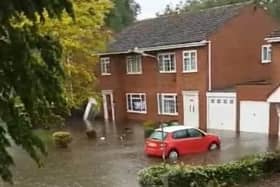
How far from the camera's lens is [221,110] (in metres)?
36.8

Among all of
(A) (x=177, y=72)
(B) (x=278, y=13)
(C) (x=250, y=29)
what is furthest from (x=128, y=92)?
(B) (x=278, y=13)

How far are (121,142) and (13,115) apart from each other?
24618 mm

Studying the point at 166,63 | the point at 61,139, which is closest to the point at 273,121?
the point at 166,63

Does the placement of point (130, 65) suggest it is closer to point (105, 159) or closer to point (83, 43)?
point (83, 43)

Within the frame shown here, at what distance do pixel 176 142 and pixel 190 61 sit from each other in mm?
12664

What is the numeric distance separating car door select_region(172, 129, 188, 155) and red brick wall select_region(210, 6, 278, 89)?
11063 mm

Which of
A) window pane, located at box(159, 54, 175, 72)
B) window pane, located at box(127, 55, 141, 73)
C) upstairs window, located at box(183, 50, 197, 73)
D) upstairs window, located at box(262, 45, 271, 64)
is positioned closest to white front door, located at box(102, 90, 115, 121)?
window pane, located at box(127, 55, 141, 73)

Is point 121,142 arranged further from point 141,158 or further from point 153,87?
point 153,87

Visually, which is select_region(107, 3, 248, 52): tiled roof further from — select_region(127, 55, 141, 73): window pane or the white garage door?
the white garage door

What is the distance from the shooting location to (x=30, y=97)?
29.6 ft

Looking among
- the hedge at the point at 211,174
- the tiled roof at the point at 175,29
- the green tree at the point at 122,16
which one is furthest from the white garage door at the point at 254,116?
the green tree at the point at 122,16

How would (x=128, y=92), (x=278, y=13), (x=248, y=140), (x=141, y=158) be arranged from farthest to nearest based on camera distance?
1. (x=278, y=13)
2. (x=128, y=92)
3. (x=248, y=140)
4. (x=141, y=158)

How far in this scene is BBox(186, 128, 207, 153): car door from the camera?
92.0 ft

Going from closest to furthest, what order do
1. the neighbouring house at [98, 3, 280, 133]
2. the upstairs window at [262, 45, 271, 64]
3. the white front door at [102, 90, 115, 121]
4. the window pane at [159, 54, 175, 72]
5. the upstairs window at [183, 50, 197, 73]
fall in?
1. the neighbouring house at [98, 3, 280, 133]
2. the upstairs window at [183, 50, 197, 73]
3. the upstairs window at [262, 45, 271, 64]
4. the window pane at [159, 54, 175, 72]
5. the white front door at [102, 90, 115, 121]
